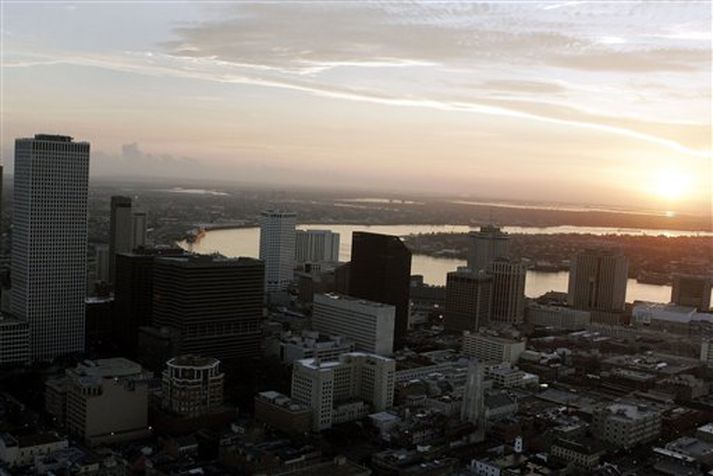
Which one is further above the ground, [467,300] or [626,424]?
[467,300]

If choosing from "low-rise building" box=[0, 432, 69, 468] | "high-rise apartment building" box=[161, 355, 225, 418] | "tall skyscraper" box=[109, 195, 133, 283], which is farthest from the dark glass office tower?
"tall skyscraper" box=[109, 195, 133, 283]

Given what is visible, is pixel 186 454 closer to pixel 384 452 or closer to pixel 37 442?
pixel 37 442

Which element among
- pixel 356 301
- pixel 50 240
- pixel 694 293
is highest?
pixel 50 240

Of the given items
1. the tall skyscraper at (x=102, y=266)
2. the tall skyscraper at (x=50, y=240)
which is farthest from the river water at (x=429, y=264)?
the tall skyscraper at (x=50, y=240)

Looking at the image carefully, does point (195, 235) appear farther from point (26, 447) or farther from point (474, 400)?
point (26, 447)

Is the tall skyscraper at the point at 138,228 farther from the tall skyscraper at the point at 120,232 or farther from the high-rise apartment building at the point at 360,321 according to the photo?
the high-rise apartment building at the point at 360,321

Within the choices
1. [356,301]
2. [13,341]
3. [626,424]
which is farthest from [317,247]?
[626,424]
